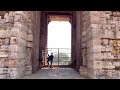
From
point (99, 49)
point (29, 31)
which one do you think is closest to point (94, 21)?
point (99, 49)

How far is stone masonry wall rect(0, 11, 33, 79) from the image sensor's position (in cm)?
528

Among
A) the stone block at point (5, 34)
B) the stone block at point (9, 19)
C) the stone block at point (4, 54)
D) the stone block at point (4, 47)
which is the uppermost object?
the stone block at point (9, 19)

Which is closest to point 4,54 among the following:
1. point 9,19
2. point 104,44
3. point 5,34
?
point 5,34

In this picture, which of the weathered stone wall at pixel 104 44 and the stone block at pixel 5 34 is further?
the stone block at pixel 5 34

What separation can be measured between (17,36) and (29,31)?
1.27 meters

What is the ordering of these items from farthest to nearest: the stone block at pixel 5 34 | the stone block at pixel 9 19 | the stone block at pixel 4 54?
1. the stone block at pixel 9 19
2. the stone block at pixel 5 34
3. the stone block at pixel 4 54

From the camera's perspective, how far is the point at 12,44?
542cm

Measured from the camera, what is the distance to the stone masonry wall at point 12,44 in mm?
5281

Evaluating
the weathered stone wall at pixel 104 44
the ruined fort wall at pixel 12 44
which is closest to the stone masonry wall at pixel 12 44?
the ruined fort wall at pixel 12 44

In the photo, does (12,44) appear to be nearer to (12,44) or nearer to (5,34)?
(12,44)

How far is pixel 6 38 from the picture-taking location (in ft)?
18.2

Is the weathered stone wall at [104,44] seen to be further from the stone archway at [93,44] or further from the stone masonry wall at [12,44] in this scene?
the stone masonry wall at [12,44]

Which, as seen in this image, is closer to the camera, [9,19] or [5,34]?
[5,34]
